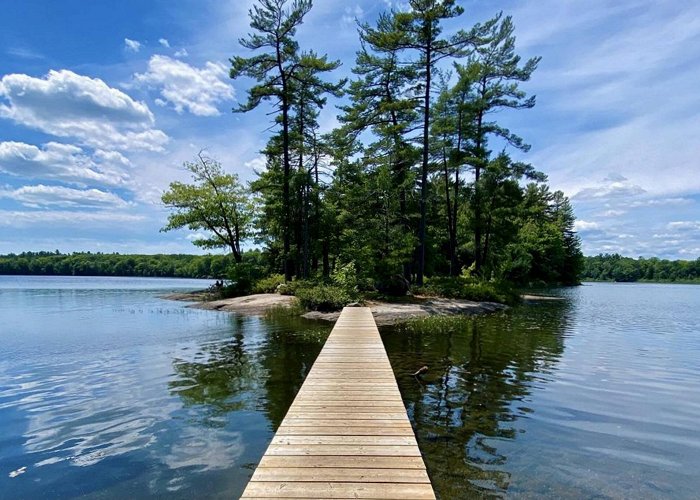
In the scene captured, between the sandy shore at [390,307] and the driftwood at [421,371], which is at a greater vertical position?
the sandy shore at [390,307]

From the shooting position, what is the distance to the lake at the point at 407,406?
5.24m

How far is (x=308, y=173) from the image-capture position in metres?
29.6

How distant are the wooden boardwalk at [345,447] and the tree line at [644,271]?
128 metres

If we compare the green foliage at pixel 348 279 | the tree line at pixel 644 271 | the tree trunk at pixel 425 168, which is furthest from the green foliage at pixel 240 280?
the tree line at pixel 644 271

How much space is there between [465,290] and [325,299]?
29.6 ft

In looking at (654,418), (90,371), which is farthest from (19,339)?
(654,418)

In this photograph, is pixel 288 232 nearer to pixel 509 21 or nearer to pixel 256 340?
pixel 256 340

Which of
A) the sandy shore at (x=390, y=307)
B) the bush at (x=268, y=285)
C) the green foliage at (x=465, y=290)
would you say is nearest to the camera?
the sandy shore at (x=390, y=307)

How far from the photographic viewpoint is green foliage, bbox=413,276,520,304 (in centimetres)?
2452

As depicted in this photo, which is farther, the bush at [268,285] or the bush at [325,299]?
the bush at [268,285]

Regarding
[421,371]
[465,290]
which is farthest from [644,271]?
[421,371]

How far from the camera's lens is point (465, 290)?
2478 cm

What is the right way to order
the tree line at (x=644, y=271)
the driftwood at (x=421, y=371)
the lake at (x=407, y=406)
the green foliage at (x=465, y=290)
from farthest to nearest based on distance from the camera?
the tree line at (x=644, y=271)
the green foliage at (x=465, y=290)
the driftwood at (x=421, y=371)
the lake at (x=407, y=406)

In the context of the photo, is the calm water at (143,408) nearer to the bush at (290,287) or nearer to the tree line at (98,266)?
the bush at (290,287)
